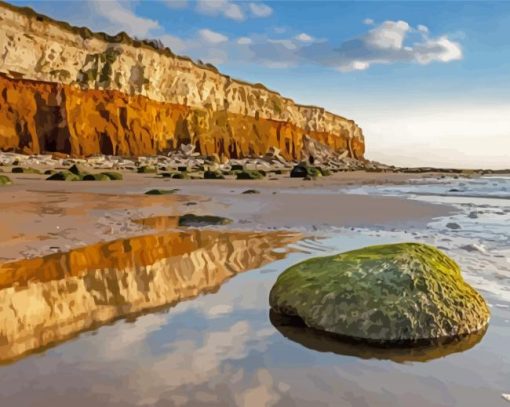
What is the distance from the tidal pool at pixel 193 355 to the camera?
239cm

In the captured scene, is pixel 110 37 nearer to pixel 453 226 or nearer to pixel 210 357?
pixel 453 226

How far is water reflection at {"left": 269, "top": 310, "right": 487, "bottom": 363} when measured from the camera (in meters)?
2.97

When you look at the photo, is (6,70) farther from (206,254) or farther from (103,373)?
(103,373)

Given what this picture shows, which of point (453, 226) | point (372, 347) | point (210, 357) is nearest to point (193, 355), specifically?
point (210, 357)

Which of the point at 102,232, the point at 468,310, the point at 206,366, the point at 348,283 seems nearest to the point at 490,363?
the point at 468,310

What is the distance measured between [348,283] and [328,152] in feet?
296

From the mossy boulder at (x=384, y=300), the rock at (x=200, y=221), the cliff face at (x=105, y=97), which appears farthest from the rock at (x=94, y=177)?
the cliff face at (x=105, y=97)

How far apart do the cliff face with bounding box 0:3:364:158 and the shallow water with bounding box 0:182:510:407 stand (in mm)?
43787

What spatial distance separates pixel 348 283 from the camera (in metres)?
3.56

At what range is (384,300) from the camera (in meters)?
3.38

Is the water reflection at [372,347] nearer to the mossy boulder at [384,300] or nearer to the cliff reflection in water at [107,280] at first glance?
the mossy boulder at [384,300]

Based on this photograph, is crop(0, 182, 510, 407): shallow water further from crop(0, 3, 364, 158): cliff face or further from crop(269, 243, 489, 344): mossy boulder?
crop(0, 3, 364, 158): cliff face

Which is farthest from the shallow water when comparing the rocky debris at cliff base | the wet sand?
the rocky debris at cliff base

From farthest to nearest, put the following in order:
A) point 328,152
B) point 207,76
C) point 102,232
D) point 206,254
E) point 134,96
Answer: point 328,152 → point 207,76 → point 134,96 → point 102,232 → point 206,254
